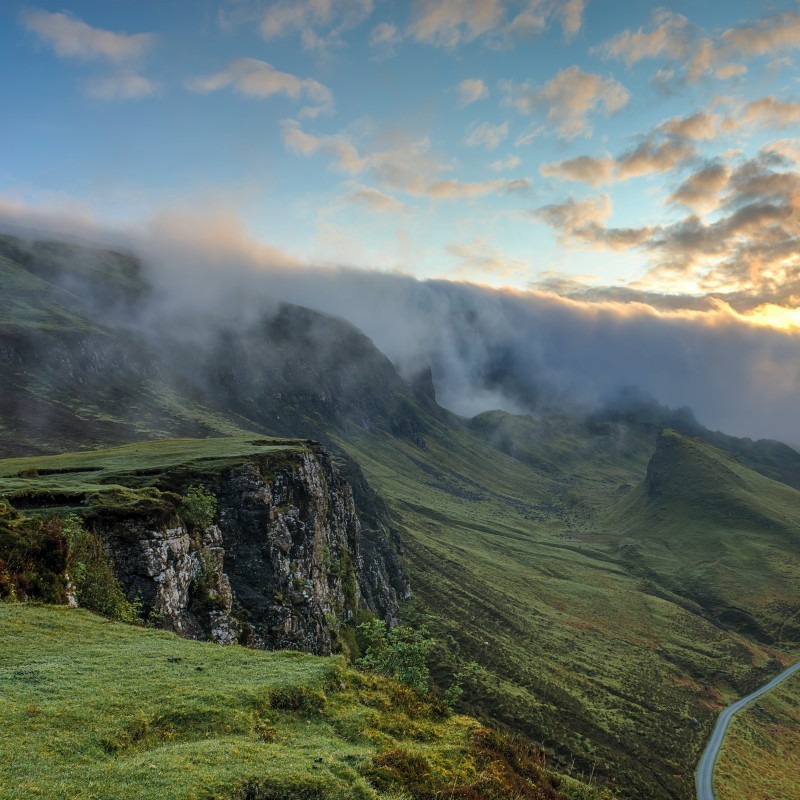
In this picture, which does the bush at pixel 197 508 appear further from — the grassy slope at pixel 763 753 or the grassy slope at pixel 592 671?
the grassy slope at pixel 763 753

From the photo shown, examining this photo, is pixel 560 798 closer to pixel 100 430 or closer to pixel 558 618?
pixel 558 618

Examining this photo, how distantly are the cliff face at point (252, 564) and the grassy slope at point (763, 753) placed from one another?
7957 cm

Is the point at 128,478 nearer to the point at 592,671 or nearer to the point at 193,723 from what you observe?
the point at 193,723

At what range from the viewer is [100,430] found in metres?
197

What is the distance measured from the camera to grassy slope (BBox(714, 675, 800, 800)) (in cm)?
9274

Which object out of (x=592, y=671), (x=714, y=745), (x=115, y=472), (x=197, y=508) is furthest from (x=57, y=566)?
(x=592, y=671)

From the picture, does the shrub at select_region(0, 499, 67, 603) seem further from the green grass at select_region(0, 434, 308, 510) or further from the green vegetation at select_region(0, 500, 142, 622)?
the green grass at select_region(0, 434, 308, 510)

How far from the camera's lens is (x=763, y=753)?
4338 inches

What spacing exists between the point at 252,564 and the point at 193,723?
1512 inches

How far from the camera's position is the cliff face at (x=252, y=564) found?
42.6 metres

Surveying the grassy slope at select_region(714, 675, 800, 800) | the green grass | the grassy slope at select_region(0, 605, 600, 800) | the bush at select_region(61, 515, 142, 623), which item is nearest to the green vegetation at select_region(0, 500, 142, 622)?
the bush at select_region(61, 515, 142, 623)

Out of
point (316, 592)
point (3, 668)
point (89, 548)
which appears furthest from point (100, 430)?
point (3, 668)

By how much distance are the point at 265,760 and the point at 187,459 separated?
181 ft

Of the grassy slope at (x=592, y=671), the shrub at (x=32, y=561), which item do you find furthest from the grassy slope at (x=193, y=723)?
the grassy slope at (x=592, y=671)
